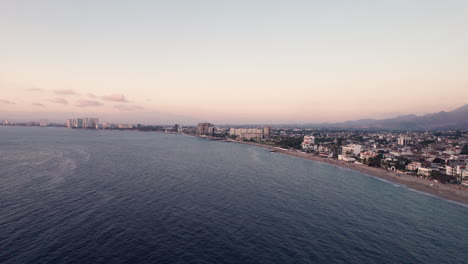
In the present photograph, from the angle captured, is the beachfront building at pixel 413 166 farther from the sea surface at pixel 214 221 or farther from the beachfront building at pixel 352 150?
the beachfront building at pixel 352 150

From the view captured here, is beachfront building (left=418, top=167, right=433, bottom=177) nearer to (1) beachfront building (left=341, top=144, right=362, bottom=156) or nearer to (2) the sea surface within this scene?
(2) the sea surface

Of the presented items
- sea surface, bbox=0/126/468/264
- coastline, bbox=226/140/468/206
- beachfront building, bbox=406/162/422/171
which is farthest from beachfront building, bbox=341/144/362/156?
sea surface, bbox=0/126/468/264

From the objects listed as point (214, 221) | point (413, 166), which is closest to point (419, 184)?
point (413, 166)

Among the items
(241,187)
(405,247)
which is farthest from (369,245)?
(241,187)

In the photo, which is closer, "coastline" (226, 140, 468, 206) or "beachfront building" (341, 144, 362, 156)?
"coastline" (226, 140, 468, 206)

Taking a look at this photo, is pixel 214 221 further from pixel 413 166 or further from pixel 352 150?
pixel 352 150

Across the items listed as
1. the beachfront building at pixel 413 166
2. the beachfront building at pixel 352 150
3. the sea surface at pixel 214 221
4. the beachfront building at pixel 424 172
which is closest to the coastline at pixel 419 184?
the beachfront building at pixel 424 172

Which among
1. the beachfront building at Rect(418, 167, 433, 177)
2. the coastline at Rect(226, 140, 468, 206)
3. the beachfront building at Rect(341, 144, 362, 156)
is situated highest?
the beachfront building at Rect(341, 144, 362, 156)

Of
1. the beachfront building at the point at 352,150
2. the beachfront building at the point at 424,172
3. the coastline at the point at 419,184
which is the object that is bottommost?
the coastline at the point at 419,184

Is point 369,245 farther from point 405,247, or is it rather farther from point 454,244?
point 454,244
